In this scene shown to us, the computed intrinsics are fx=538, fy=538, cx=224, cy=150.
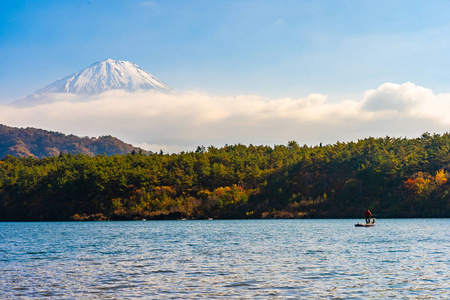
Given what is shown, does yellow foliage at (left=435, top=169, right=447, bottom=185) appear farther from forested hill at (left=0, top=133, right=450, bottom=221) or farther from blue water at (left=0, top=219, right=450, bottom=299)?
blue water at (left=0, top=219, right=450, bottom=299)

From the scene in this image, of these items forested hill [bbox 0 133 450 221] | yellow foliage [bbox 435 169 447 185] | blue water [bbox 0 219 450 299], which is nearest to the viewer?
blue water [bbox 0 219 450 299]

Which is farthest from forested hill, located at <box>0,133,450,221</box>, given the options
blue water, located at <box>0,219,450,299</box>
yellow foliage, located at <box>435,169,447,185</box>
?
blue water, located at <box>0,219,450,299</box>

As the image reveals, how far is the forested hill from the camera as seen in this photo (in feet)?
500

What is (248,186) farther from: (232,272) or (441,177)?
(232,272)

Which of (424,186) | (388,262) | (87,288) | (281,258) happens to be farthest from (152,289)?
(424,186)

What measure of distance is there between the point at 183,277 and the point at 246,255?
13.8m

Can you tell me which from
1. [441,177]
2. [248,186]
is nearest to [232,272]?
[441,177]

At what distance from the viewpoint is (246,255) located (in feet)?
151

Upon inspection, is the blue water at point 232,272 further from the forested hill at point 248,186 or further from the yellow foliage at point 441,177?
the forested hill at point 248,186

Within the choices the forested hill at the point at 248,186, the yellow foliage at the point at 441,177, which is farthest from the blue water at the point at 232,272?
the forested hill at the point at 248,186

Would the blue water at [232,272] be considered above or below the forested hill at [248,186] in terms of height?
below

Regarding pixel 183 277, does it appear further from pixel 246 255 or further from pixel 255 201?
pixel 255 201

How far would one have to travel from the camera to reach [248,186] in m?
176

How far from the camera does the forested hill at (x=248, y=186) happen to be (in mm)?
152500
